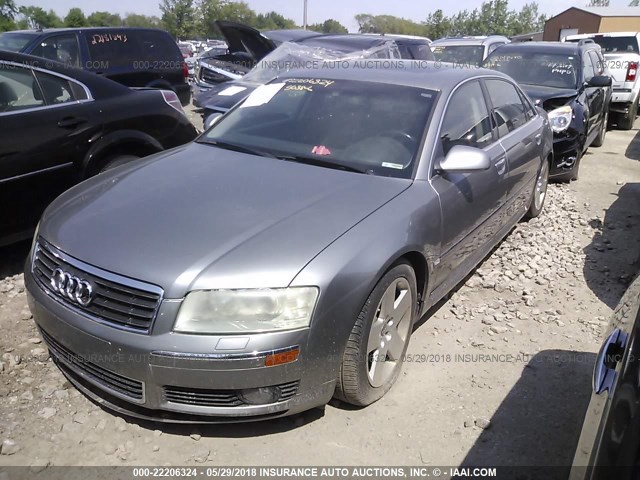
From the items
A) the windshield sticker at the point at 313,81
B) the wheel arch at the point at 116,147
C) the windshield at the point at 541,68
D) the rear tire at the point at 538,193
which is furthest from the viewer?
the windshield at the point at 541,68

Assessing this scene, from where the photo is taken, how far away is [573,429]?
9.04ft

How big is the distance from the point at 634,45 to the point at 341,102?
13724mm

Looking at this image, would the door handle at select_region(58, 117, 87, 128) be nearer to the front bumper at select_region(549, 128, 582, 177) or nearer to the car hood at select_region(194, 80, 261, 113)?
the car hood at select_region(194, 80, 261, 113)

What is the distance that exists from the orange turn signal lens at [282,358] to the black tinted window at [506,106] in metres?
2.64

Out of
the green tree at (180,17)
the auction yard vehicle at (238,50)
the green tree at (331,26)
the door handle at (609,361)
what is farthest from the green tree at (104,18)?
the door handle at (609,361)

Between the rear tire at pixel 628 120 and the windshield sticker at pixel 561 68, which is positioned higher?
the windshield sticker at pixel 561 68

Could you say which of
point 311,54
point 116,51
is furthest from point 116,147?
point 116,51

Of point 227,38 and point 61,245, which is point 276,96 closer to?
point 61,245

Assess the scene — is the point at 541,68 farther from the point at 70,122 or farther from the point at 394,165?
the point at 70,122

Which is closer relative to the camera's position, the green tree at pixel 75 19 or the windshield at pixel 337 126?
the windshield at pixel 337 126

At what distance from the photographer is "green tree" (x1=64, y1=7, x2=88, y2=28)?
4767 cm

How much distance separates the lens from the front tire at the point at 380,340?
2547 mm

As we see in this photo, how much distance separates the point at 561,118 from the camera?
6578 millimetres

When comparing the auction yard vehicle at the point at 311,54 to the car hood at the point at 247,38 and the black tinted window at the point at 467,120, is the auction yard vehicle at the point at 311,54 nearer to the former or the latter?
the car hood at the point at 247,38
